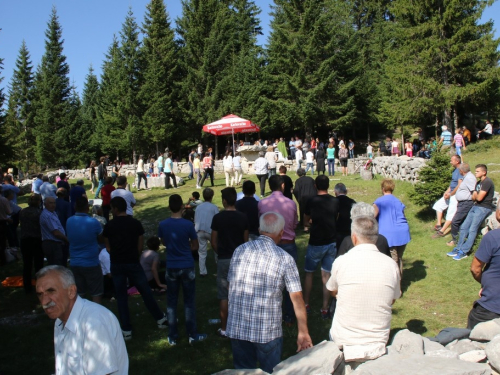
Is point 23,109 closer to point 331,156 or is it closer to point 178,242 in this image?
point 331,156

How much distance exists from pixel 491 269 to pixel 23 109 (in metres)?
49.7

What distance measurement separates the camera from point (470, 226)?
8070 mm

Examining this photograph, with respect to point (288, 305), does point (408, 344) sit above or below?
above

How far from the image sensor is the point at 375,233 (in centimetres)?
361

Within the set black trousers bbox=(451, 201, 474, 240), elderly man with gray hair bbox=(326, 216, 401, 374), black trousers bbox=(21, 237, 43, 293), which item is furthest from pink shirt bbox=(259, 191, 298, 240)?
black trousers bbox=(21, 237, 43, 293)

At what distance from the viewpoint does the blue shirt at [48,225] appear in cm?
712

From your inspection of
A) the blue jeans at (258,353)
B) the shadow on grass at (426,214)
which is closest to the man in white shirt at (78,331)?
the blue jeans at (258,353)

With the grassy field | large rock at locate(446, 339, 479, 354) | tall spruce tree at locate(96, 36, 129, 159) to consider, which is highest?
tall spruce tree at locate(96, 36, 129, 159)

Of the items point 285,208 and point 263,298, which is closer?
point 263,298

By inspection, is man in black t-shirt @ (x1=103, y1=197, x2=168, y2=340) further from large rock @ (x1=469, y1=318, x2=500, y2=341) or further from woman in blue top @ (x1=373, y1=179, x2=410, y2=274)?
large rock @ (x1=469, y1=318, x2=500, y2=341)

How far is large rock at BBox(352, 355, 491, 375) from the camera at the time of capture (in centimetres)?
315

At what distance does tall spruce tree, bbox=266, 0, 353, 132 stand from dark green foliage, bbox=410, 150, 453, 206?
67.8 feet

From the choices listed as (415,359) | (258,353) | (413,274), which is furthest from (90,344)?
(413,274)

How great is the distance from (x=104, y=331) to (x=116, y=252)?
10.6ft
